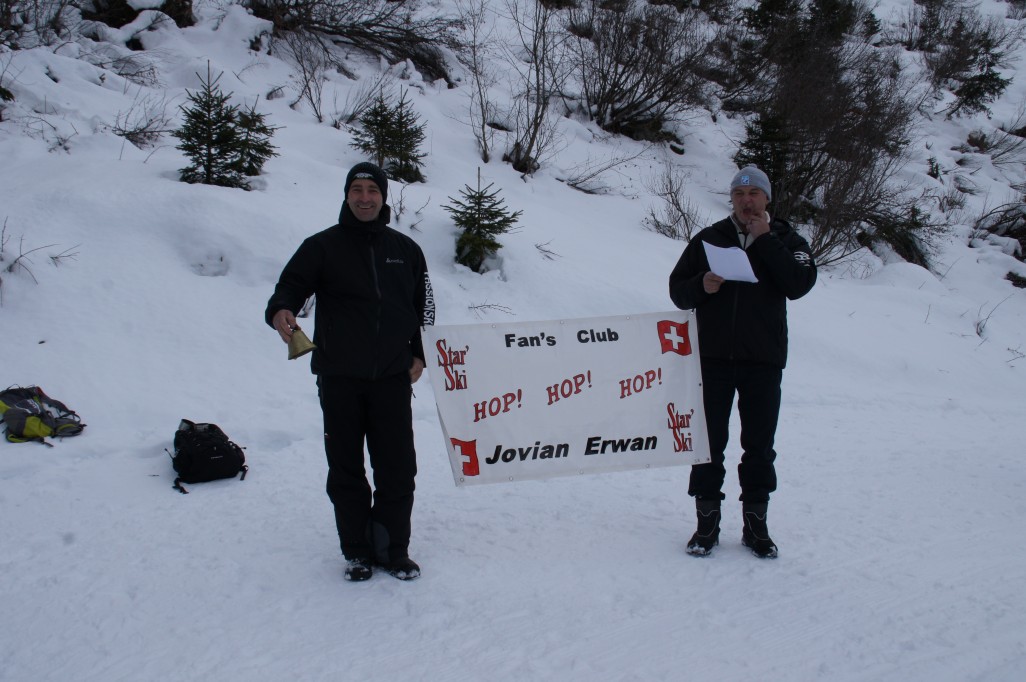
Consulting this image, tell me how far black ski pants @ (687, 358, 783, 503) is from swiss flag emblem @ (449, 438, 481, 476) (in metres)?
1.19

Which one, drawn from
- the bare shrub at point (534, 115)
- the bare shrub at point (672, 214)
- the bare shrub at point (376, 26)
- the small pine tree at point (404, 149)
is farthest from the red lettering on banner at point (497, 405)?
the bare shrub at point (376, 26)

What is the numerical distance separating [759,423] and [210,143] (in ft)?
23.6

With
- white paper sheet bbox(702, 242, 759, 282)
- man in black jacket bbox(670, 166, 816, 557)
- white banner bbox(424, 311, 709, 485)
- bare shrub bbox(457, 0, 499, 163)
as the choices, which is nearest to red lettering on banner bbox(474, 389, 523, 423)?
white banner bbox(424, 311, 709, 485)

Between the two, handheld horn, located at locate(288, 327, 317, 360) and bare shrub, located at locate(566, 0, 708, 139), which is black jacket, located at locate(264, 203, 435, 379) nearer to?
handheld horn, located at locate(288, 327, 317, 360)

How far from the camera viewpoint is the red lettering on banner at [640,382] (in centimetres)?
406

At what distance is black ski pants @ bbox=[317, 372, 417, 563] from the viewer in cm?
319

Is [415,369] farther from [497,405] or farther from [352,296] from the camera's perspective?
[497,405]

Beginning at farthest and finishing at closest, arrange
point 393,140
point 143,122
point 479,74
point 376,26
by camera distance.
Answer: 1. point 479,74
2. point 376,26
3. point 393,140
4. point 143,122

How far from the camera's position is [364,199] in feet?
10.4

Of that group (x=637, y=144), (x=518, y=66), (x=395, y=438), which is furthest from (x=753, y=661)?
(x=518, y=66)

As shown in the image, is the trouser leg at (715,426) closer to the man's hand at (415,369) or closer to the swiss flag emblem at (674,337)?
the swiss flag emblem at (674,337)

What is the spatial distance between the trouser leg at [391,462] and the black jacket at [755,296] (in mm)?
1631

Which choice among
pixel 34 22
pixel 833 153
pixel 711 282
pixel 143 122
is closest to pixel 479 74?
pixel 833 153

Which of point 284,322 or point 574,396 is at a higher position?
point 284,322
